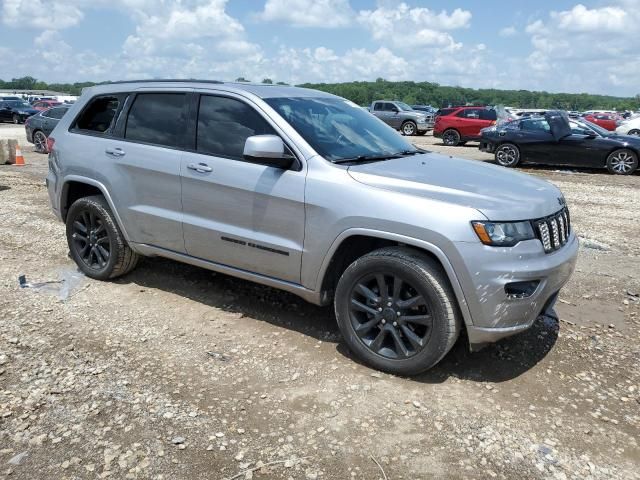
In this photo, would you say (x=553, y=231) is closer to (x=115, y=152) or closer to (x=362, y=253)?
(x=362, y=253)

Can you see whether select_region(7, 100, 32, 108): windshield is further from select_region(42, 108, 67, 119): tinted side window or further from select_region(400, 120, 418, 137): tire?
select_region(400, 120, 418, 137): tire

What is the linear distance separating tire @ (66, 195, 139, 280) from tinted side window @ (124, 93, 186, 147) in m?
0.75

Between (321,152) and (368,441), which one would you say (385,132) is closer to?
(321,152)

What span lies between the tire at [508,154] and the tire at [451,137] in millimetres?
7507

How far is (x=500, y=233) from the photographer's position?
3277mm

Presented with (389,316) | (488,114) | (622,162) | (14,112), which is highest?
(488,114)

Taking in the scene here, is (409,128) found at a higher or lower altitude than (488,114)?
lower

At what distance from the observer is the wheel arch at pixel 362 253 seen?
3336 millimetres

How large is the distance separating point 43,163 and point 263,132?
12.1m

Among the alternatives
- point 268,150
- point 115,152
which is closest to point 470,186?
point 268,150

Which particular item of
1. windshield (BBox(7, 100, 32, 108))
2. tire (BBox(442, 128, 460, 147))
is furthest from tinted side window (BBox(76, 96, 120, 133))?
windshield (BBox(7, 100, 32, 108))

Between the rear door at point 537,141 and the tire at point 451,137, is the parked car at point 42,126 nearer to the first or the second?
the rear door at point 537,141

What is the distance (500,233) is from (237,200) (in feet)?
6.10

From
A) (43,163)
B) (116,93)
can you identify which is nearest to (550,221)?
(116,93)
